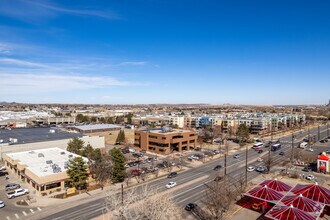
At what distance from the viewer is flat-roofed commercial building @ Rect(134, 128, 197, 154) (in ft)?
231

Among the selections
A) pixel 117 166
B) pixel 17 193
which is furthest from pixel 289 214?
pixel 17 193

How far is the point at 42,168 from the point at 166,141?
3312cm

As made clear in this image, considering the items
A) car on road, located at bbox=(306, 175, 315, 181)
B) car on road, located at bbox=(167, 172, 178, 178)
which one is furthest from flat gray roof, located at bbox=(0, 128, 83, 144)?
car on road, located at bbox=(306, 175, 315, 181)

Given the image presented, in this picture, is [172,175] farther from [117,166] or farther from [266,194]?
[266,194]

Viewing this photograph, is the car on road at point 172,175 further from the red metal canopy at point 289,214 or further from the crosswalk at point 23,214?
the red metal canopy at point 289,214

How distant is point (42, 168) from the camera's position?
45.8m

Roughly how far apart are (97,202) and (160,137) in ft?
119

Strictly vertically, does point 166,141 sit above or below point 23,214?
above

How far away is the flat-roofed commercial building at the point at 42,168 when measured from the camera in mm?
41000

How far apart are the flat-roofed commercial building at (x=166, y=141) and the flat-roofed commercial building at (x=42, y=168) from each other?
25087mm

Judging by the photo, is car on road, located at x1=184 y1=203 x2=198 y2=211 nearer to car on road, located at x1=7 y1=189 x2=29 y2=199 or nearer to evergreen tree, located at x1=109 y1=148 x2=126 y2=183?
evergreen tree, located at x1=109 y1=148 x2=126 y2=183

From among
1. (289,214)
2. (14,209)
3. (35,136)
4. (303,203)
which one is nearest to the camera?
(289,214)

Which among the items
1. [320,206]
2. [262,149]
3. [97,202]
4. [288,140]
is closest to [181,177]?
[97,202]

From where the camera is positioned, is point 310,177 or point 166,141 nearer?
point 310,177
